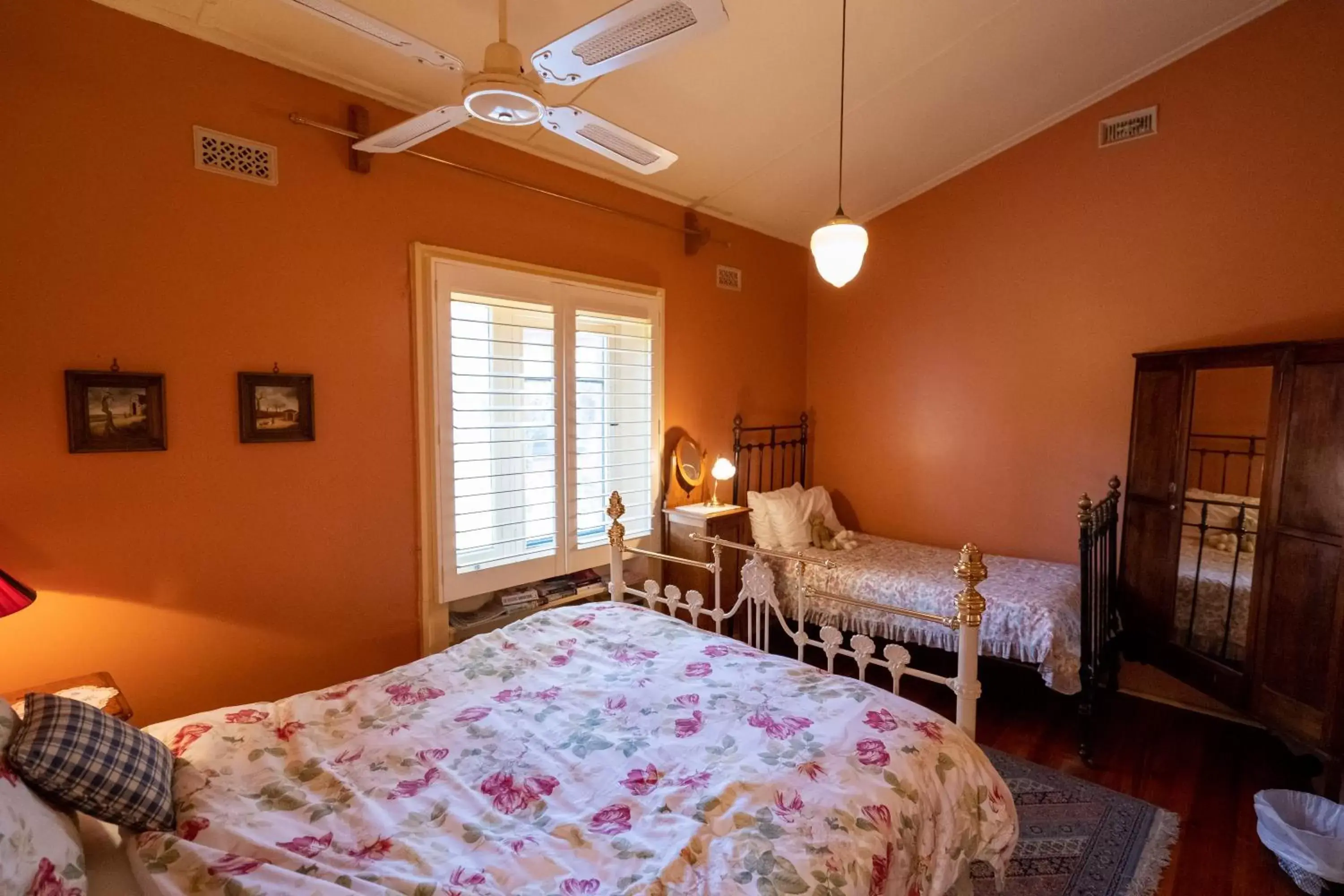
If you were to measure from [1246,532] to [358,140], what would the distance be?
12.8ft

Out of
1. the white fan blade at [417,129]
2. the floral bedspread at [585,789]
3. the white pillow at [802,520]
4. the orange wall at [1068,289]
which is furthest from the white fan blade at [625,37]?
the orange wall at [1068,289]

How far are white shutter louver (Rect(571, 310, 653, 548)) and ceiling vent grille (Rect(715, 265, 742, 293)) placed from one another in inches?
30.3

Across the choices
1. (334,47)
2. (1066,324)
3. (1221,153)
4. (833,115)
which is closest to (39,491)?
(334,47)

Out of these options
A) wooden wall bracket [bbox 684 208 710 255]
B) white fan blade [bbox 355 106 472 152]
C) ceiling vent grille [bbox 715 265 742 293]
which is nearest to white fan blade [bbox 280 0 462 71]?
white fan blade [bbox 355 106 472 152]

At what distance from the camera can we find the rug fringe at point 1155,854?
1.94 metres

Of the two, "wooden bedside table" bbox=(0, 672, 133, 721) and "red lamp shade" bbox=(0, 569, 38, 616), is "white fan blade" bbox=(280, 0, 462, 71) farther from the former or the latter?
"wooden bedside table" bbox=(0, 672, 133, 721)

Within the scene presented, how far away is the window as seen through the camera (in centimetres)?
260

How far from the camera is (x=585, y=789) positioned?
51.3 inches

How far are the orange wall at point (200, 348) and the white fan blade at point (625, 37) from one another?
1292 millimetres

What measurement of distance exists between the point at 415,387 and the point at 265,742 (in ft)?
4.73

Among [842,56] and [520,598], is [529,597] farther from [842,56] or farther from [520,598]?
[842,56]

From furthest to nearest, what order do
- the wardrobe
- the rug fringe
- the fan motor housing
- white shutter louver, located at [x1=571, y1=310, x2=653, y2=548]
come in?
white shutter louver, located at [x1=571, y1=310, x2=653, y2=548] → the wardrobe → the rug fringe → the fan motor housing

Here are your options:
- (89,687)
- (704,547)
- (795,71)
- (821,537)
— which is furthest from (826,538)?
(89,687)

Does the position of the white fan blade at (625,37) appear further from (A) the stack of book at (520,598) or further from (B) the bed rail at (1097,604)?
(B) the bed rail at (1097,604)
